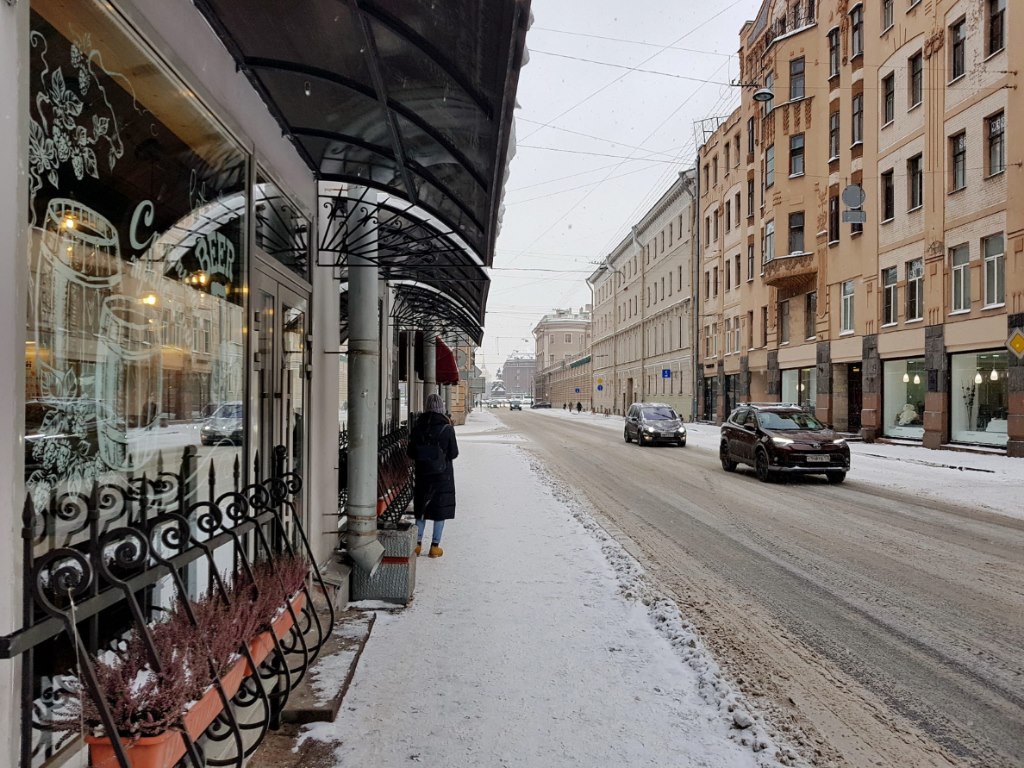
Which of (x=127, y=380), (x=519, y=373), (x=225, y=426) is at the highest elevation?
(x=519, y=373)

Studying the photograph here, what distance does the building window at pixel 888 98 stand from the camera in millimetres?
23984

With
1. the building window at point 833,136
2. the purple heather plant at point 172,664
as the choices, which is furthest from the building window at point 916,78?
the purple heather plant at point 172,664

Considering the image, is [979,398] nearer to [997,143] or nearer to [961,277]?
[961,277]

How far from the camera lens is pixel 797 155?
102ft

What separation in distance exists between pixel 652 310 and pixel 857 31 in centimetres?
2932

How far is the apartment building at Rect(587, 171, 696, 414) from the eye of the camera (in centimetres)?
4654

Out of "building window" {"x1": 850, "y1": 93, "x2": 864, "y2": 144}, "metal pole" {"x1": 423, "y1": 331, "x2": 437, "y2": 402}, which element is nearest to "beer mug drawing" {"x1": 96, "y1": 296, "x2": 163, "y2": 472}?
"metal pole" {"x1": 423, "y1": 331, "x2": 437, "y2": 402}

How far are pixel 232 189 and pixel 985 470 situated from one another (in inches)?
706

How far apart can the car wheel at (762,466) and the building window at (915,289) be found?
11.2 m

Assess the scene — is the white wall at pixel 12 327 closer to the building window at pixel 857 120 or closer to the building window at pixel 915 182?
the building window at pixel 915 182

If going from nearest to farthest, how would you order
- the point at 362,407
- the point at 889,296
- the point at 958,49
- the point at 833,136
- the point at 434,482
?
the point at 362,407 < the point at 434,482 < the point at 958,49 < the point at 889,296 < the point at 833,136

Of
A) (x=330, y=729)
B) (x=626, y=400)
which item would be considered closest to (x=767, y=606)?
(x=330, y=729)

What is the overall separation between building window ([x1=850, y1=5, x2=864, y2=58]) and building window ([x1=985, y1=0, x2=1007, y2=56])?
7.29 meters

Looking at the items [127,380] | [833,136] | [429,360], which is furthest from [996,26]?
[127,380]
